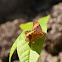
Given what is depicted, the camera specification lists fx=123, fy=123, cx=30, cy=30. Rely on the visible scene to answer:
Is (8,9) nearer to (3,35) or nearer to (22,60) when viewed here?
(3,35)

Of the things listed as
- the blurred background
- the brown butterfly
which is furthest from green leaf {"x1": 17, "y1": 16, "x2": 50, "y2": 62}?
the blurred background

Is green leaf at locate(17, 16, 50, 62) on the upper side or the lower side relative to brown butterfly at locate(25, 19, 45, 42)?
lower

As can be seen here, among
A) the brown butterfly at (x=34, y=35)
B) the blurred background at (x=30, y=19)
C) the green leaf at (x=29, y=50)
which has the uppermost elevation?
the blurred background at (x=30, y=19)

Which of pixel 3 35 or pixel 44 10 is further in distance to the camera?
pixel 44 10

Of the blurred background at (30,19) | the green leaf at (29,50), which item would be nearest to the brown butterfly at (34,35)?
the green leaf at (29,50)

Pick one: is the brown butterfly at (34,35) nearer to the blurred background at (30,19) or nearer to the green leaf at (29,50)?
the green leaf at (29,50)

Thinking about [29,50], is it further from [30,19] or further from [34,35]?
[30,19]

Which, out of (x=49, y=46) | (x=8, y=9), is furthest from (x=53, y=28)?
(x=8, y=9)

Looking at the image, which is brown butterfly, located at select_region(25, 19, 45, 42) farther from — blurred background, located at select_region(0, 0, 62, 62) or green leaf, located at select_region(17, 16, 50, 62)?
blurred background, located at select_region(0, 0, 62, 62)
